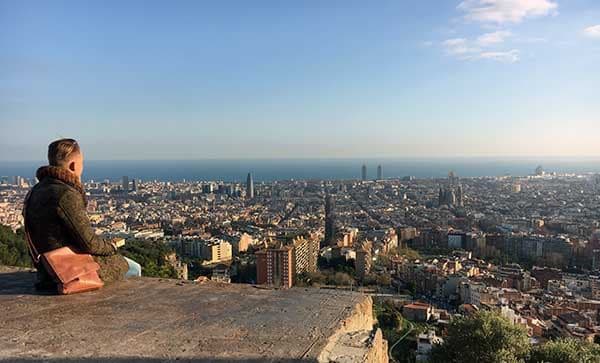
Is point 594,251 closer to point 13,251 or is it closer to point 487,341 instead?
point 487,341

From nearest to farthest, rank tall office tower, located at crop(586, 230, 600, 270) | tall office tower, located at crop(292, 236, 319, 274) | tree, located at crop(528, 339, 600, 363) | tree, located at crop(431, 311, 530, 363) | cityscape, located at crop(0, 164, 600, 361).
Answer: tree, located at crop(528, 339, 600, 363), tree, located at crop(431, 311, 530, 363), cityscape, located at crop(0, 164, 600, 361), tall office tower, located at crop(292, 236, 319, 274), tall office tower, located at crop(586, 230, 600, 270)

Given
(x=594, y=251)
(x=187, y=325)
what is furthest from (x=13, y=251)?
(x=594, y=251)

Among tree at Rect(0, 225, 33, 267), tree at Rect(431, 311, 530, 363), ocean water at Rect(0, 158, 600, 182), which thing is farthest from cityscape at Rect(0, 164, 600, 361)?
ocean water at Rect(0, 158, 600, 182)

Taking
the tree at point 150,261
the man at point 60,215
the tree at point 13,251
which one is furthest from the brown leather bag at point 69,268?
the tree at point 13,251

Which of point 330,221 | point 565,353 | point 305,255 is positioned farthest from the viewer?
point 330,221

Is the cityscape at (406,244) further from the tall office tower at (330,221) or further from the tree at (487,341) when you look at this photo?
the tree at (487,341)

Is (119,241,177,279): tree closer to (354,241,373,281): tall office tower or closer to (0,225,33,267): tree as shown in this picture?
(0,225,33,267): tree

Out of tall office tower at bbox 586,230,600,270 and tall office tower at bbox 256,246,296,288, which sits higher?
tall office tower at bbox 256,246,296,288
